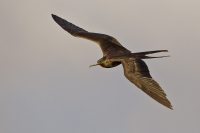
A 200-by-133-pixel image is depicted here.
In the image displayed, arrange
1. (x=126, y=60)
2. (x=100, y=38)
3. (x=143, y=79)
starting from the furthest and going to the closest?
(x=100, y=38) → (x=126, y=60) → (x=143, y=79)

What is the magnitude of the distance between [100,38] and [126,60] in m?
5.48

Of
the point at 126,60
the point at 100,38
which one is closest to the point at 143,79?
the point at 126,60

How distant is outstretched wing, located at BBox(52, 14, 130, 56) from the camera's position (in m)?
29.6

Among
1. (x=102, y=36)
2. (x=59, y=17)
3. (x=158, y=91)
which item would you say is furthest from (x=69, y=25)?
(x=158, y=91)

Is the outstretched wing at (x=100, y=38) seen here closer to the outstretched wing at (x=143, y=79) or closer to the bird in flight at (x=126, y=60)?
the bird in flight at (x=126, y=60)

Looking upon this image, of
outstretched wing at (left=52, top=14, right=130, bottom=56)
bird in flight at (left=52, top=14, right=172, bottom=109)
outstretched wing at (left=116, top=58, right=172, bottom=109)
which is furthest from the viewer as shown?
outstretched wing at (left=52, top=14, right=130, bottom=56)

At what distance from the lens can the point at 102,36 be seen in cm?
3169

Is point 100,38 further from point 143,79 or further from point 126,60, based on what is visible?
point 143,79

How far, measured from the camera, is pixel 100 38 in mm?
31375

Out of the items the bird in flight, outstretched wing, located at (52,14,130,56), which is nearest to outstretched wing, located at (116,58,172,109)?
the bird in flight

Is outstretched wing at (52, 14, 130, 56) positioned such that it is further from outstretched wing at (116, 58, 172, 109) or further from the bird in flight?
outstretched wing at (116, 58, 172, 109)

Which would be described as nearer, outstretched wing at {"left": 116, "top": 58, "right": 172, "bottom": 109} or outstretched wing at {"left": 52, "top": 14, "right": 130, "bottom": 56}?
outstretched wing at {"left": 116, "top": 58, "right": 172, "bottom": 109}

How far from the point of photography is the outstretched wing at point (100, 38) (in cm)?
2957

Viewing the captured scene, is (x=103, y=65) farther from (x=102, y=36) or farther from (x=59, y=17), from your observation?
(x=59, y=17)
